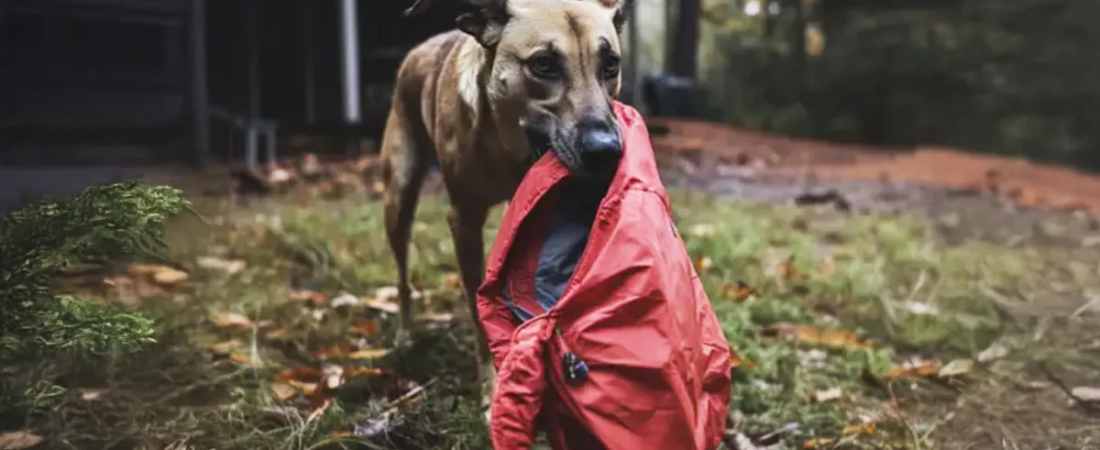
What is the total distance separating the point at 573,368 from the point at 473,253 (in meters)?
1.08

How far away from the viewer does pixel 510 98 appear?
2176 millimetres

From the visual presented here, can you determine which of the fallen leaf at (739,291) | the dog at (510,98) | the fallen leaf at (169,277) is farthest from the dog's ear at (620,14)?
the fallen leaf at (169,277)

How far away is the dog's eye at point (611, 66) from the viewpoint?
2107 millimetres

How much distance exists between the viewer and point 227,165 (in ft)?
17.4

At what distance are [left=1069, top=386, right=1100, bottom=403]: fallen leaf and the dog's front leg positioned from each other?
178 cm

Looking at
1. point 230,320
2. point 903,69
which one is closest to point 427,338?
point 230,320

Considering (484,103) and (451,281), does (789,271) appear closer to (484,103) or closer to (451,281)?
(451,281)

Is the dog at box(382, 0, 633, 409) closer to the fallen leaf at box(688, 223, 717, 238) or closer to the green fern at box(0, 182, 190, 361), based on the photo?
the green fern at box(0, 182, 190, 361)

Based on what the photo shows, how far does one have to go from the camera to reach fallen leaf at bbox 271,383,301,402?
2.74 m

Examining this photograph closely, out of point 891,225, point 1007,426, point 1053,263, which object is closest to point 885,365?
point 1007,426

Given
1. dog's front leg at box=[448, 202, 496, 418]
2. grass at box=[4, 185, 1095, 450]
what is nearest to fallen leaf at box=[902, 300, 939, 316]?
grass at box=[4, 185, 1095, 450]

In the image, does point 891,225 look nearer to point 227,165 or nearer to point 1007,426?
point 1007,426

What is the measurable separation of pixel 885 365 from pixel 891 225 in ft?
9.58

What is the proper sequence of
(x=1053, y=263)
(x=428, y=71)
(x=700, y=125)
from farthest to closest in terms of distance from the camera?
(x=700, y=125)
(x=1053, y=263)
(x=428, y=71)
